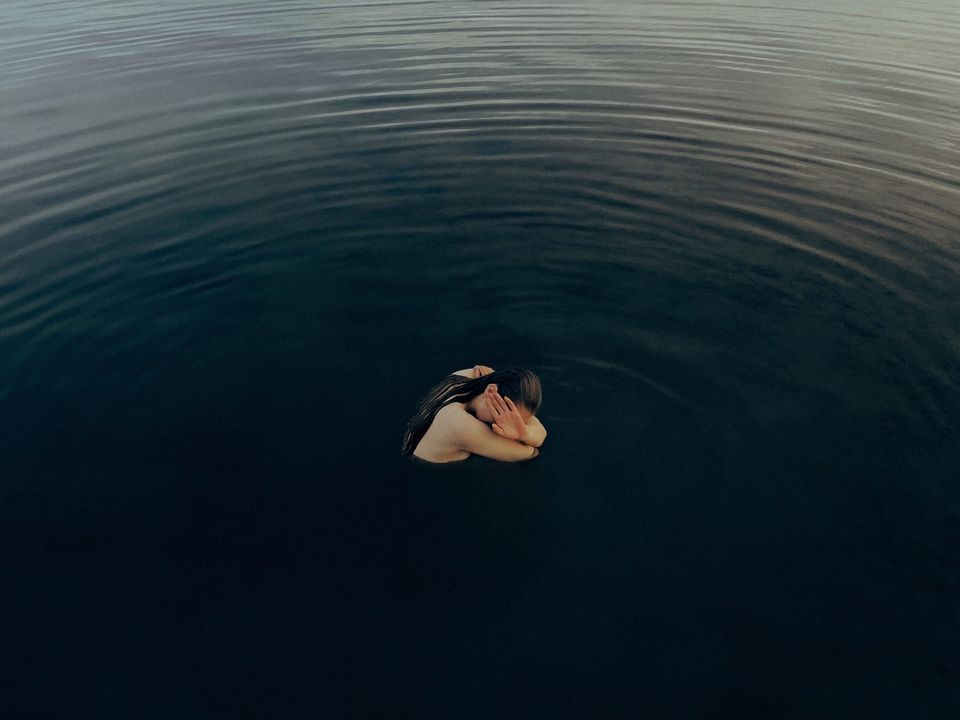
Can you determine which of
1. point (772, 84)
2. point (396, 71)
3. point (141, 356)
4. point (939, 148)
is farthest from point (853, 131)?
point (141, 356)

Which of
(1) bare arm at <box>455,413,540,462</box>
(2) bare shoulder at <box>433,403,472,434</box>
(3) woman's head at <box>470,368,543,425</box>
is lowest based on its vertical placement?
(1) bare arm at <box>455,413,540,462</box>

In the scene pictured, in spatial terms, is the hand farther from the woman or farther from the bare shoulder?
the bare shoulder

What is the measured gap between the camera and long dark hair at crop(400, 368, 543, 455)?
Answer: 658cm

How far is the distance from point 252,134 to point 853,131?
637 inches

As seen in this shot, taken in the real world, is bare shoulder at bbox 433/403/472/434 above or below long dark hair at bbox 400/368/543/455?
below

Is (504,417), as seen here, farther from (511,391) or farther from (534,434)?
(534,434)

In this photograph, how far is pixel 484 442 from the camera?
6.62m

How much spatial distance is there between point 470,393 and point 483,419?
0.35 m

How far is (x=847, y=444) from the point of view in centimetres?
724

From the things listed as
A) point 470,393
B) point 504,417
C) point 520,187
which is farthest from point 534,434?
point 520,187

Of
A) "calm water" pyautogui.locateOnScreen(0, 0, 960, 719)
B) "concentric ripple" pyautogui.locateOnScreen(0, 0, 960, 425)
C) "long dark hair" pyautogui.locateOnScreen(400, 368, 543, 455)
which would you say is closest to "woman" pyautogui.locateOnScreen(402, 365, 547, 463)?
"long dark hair" pyautogui.locateOnScreen(400, 368, 543, 455)

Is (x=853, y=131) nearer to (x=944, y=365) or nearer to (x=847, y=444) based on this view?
(x=944, y=365)

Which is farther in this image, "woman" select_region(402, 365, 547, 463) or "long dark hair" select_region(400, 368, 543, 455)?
"long dark hair" select_region(400, 368, 543, 455)

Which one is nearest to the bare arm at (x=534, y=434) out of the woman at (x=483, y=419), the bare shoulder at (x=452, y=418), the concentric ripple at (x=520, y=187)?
the woman at (x=483, y=419)
